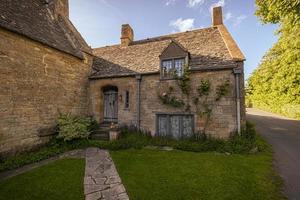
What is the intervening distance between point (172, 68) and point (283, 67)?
20.4 metres

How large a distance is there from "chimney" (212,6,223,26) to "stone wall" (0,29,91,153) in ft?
36.6

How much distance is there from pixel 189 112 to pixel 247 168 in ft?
14.9

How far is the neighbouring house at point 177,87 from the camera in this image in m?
9.96

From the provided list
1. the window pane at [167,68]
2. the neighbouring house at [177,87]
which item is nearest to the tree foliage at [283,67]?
the neighbouring house at [177,87]

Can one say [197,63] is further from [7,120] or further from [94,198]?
[7,120]

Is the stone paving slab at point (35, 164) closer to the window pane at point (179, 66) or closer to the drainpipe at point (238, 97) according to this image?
the window pane at point (179, 66)

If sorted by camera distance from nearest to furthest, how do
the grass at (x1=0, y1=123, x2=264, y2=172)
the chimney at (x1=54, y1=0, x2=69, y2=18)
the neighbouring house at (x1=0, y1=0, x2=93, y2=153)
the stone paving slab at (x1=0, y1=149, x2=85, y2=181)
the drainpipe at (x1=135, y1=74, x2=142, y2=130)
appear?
the stone paving slab at (x1=0, y1=149, x2=85, y2=181)
the neighbouring house at (x1=0, y1=0, x2=93, y2=153)
the grass at (x1=0, y1=123, x2=264, y2=172)
the drainpipe at (x1=135, y1=74, x2=142, y2=130)
the chimney at (x1=54, y1=0, x2=69, y2=18)

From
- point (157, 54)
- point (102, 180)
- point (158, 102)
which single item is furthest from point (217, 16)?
point (102, 180)

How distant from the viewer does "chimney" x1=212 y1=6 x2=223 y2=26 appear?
14688 millimetres

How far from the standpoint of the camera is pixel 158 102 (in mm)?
11539

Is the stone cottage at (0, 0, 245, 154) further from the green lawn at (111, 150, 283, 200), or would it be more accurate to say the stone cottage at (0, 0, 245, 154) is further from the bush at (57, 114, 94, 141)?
the green lawn at (111, 150, 283, 200)

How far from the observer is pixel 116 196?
16.2 ft

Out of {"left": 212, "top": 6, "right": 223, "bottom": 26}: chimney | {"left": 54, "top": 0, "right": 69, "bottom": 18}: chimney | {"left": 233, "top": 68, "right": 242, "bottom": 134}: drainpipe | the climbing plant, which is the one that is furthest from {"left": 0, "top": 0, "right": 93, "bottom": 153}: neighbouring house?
{"left": 212, "top": 6, "right": 223, "bottom": 26}: chimney

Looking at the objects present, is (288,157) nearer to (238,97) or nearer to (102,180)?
(238,97)
